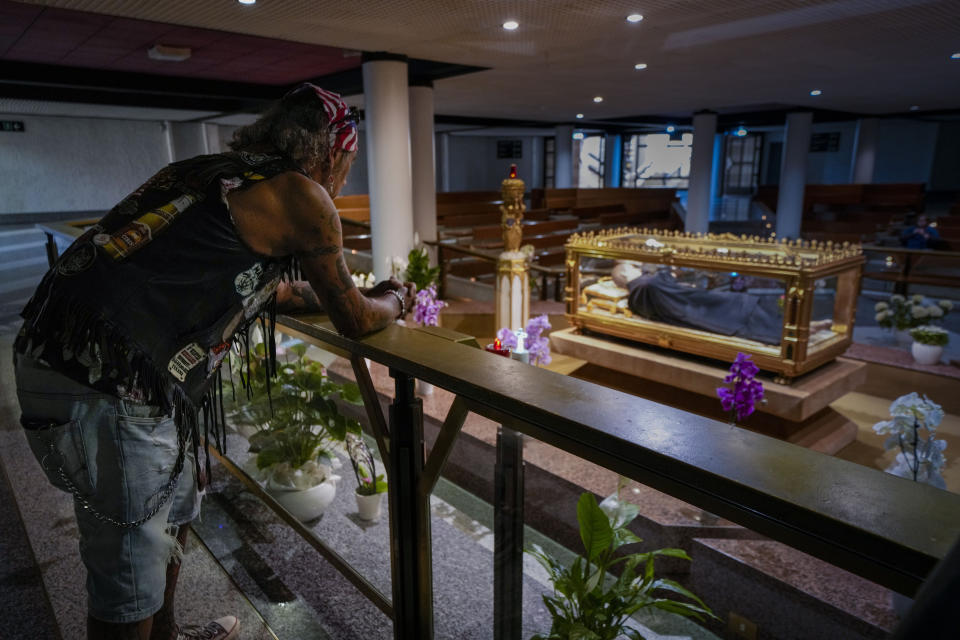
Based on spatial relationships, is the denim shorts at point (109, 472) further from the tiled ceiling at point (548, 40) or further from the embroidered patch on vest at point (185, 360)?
the tiled ceiling at point (548, 40)

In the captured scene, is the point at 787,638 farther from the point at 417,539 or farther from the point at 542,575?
the point at 417,539

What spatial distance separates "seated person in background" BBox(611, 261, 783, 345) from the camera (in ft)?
17.2

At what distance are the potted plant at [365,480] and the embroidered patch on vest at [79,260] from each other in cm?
103

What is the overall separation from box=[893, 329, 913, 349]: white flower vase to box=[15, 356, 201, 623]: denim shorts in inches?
300

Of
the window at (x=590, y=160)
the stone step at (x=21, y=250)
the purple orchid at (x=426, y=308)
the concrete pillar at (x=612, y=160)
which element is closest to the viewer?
the purple orchid at (x=426, y=308)

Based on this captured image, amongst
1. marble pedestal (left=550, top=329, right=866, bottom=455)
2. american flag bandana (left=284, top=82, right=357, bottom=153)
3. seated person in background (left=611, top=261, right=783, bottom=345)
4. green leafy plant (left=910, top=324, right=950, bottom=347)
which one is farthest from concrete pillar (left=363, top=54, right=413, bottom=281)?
american flag bandana (left=284, top=82, right=357, bottom=153)

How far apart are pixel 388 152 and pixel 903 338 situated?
6.29m

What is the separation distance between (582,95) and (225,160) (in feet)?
40.1

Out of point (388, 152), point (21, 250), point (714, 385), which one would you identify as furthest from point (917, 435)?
point (21, 250)

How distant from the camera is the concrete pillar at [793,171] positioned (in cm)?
1526

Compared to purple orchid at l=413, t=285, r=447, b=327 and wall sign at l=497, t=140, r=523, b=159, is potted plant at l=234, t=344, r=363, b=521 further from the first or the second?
wall sign at l=497, t=140, r=523, b=159

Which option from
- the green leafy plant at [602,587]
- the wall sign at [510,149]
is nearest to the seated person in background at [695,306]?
the green leafy plant at [602,587]

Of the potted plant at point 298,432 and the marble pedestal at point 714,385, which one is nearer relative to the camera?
the potted plant at point 298,432

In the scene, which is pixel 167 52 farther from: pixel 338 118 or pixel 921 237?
pixel 921 237
